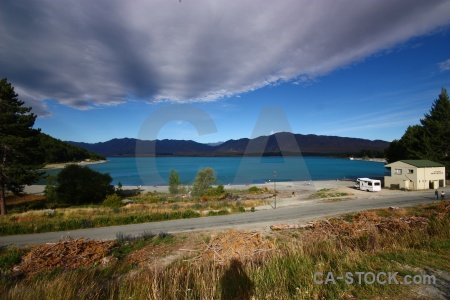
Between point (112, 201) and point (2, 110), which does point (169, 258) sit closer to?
point (112, 201)

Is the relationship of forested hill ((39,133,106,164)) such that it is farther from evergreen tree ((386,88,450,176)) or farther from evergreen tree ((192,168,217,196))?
evergreen tree ((386,88,450,176))

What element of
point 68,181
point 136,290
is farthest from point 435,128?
point 68,181

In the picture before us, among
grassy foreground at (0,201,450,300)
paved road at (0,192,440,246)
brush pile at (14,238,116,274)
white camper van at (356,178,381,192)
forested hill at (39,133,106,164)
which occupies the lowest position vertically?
paved road at (0,192,440,246)

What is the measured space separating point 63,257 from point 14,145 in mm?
22271

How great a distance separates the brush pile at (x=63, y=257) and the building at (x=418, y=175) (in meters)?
39.8

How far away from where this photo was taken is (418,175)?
3338 cm

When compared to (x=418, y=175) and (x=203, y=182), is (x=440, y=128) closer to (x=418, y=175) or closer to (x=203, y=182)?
(x=418, y=175)

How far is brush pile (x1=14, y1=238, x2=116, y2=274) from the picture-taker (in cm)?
886

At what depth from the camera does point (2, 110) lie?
82.5 feet

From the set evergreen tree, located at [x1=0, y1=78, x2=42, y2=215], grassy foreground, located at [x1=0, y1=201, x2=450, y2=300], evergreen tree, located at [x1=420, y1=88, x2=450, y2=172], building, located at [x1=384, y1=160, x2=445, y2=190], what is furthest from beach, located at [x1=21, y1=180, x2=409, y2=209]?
evergreen tree, located at [x1=0, y1=78, x2=42, y2=215]

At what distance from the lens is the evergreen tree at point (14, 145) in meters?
24.6

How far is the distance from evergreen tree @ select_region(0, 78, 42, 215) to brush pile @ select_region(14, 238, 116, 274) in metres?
20.5

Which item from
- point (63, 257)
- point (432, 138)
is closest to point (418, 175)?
point (432, 138)

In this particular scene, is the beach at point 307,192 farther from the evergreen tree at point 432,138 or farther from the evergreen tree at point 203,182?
the evergreen tree at point 432,138
